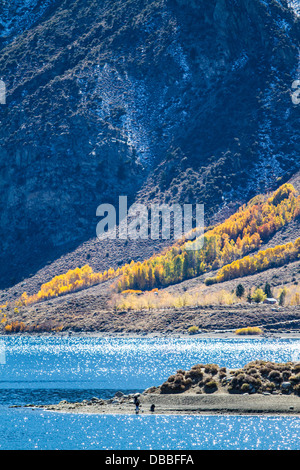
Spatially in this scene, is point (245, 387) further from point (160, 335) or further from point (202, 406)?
point (160, 335)

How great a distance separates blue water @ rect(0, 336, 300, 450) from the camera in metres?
53.0

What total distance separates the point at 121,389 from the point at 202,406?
1870 cm

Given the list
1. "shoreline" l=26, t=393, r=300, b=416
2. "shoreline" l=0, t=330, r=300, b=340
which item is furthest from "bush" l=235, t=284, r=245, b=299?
"shoreline" l=26, t=393, r=300, b=416

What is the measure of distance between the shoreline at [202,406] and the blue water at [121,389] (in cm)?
133

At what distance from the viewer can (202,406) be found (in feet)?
207

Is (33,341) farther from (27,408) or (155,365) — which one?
(27,408)

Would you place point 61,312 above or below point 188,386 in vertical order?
above

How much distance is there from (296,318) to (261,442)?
10631 centimetres

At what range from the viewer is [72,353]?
138000 millimetres

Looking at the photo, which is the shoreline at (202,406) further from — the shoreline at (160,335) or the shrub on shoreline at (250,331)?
the shrub on shoreline at (250,331)

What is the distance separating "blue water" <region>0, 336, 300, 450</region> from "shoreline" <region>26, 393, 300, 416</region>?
4.38 feet

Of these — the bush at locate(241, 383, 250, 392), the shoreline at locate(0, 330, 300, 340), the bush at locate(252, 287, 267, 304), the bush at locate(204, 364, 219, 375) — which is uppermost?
the bush at locate(252, 287, 267, 304)

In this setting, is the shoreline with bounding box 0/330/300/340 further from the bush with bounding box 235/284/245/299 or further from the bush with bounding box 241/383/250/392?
the bush with bounding box 241/383/250/392
